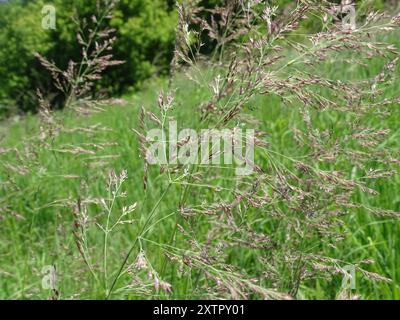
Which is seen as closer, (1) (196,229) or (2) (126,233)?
(1) (196,229)

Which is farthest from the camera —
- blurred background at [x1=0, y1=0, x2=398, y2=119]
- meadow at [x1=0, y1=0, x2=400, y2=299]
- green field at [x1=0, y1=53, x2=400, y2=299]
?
blurred background at [x1=0, y1=0, x2=398, y2=119]

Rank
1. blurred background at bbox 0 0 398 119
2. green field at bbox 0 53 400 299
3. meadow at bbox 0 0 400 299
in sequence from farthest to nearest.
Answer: blurred background at bbox 0 0 398 119, green field at bbox 0 53 400 299, meadow at bbox 0 0 400 299

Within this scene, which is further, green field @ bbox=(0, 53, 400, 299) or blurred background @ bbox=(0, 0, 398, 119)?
blurred background @ bbox=(0, 0, 398, 119)

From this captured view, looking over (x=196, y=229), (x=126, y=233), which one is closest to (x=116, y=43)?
(x=126, y=233)

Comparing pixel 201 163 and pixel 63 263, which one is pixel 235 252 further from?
pixel 201 163

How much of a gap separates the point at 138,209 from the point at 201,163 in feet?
5.58

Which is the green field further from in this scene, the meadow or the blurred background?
the blurred background

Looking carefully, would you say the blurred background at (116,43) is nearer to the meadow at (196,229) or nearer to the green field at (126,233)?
the green field at (126,233)

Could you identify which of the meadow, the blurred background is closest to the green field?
the meadow

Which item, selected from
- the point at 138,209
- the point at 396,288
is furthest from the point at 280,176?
the point at 138,209

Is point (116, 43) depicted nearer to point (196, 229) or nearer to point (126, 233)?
point (126, 233)

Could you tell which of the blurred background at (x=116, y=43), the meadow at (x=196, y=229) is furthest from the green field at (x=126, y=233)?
the blurred background at (x=116, y=43)

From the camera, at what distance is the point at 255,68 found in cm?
113
